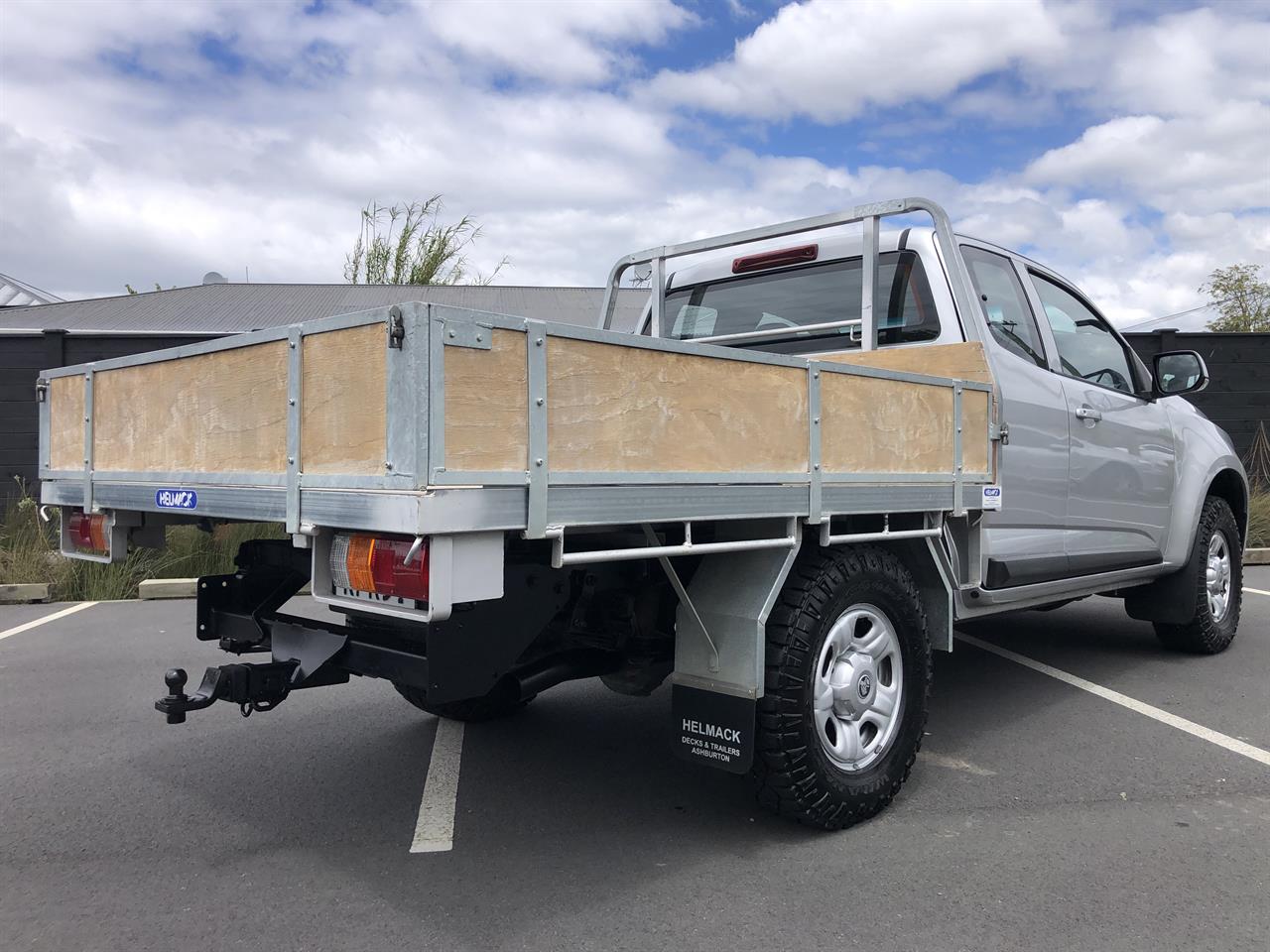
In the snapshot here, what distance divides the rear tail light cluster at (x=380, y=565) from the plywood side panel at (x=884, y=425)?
147 centimetres

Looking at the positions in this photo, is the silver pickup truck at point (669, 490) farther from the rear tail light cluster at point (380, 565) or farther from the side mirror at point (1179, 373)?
the side mirror at point (1179, 373)

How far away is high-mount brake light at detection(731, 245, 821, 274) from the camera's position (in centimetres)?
471

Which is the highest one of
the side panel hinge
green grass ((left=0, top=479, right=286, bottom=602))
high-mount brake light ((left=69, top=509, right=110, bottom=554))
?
the side panel hinge

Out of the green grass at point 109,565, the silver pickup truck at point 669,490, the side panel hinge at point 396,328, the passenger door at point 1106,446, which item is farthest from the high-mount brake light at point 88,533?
the green grass at point 109,565

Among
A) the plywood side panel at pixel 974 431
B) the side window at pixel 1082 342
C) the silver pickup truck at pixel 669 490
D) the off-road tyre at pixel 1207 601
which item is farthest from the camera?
the off-road tyre at pixel 1207 601

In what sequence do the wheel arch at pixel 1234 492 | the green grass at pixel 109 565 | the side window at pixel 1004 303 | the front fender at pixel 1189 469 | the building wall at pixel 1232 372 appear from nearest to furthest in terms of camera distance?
the side window at pixel 1004 303, the front fender at pixel 1189 469, the wheel arch at pixel 1234 492, the green grass at pixel 109 565, the building wall at pixel 1232 372

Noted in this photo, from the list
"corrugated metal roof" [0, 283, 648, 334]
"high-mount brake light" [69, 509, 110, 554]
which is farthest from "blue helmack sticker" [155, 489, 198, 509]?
"corrugated metal roof" [0, 283, 648, 334]

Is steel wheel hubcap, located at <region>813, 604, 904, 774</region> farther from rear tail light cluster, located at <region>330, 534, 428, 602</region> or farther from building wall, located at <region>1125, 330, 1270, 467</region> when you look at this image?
building wall, located at <region>1125, 330, 1270, 467</region>

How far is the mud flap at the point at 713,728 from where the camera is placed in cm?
302

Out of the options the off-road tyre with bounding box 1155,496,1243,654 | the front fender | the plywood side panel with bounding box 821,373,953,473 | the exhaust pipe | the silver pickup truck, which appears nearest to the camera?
the silver pickup truck

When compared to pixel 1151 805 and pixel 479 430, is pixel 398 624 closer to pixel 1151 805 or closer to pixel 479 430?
pixel 479 430

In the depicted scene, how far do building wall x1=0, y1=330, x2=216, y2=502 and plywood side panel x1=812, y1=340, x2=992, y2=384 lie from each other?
30.4ft

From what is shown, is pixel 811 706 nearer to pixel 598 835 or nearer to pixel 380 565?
pixel 598 835

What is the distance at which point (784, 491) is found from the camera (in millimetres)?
3051
